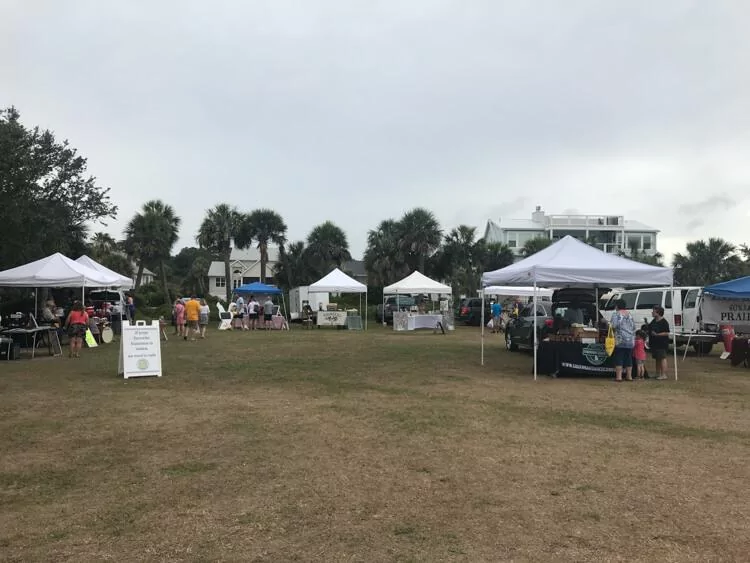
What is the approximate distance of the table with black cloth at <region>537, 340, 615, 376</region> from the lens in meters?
11.8

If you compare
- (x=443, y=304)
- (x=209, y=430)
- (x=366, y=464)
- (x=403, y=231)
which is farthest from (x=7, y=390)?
(x=403, y=231)

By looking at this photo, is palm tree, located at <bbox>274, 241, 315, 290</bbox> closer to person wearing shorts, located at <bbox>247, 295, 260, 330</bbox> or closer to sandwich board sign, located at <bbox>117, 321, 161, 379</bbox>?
person wearing shorts, located at <bbox>247, 295, 260, 330</bbox>

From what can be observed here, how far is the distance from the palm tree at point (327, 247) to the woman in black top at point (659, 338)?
128 ft

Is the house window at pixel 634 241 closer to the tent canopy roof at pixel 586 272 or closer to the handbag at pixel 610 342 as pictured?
the tent canopy roof at pixel 586 272

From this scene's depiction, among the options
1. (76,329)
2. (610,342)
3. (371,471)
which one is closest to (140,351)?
(76,329)

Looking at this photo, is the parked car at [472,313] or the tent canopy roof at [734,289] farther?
the parked car at [472,313]

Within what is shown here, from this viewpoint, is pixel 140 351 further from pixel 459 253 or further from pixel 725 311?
pixel 459 253

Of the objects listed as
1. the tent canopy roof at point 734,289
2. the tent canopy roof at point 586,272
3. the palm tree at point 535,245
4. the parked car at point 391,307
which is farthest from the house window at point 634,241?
the tent canopy roof at point 586,272

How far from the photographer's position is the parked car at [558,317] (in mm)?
13406

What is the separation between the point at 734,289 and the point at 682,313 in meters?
2.17

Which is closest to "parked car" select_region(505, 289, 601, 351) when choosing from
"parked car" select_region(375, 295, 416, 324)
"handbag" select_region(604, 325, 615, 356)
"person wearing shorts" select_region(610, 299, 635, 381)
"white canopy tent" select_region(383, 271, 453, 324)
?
"handbag" select_region(604, 325, 615, 356)

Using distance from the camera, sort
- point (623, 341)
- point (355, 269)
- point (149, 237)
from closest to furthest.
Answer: point (623, 341), point (149, 237), point (355, 269)

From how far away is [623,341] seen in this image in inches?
447

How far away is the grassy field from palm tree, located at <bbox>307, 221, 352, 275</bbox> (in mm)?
39051
